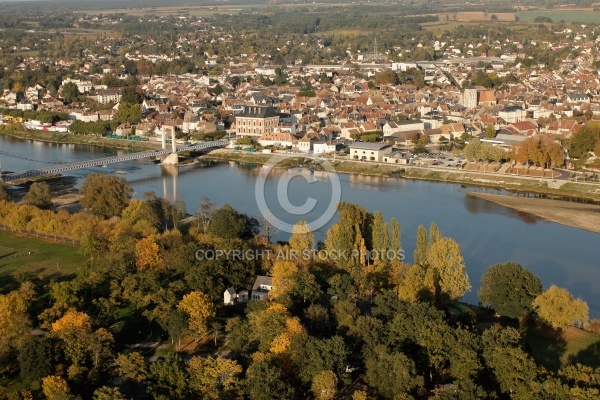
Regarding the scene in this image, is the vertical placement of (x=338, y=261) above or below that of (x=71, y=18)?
below

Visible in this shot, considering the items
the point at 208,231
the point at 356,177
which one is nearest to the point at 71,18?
the point at 356,177

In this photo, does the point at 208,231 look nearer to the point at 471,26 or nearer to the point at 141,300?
the point at 141,300

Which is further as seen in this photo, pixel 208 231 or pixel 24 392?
pixel 208 231

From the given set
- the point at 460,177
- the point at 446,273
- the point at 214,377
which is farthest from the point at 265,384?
the point at 460,177

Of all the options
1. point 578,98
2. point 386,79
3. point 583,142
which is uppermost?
point 386,79

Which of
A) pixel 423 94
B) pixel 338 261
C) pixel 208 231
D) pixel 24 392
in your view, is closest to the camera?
pixel 24 392

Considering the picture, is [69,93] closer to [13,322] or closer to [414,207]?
[414,207]
